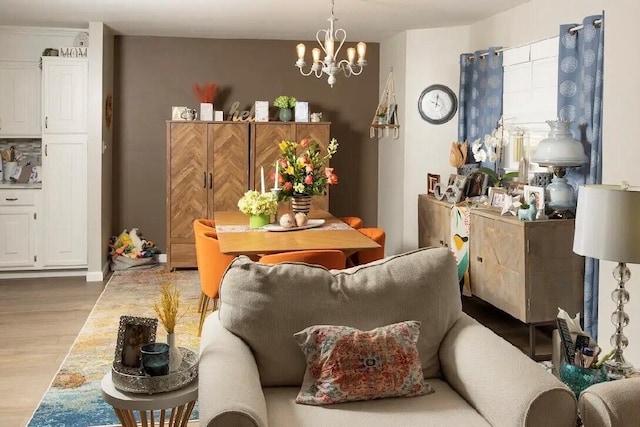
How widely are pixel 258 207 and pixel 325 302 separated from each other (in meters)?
2.34

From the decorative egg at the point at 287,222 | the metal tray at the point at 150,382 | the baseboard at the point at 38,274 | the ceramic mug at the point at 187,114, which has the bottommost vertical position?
the baseboard at the point at 38,274

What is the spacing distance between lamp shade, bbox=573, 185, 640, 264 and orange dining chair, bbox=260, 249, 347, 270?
5.96 ft

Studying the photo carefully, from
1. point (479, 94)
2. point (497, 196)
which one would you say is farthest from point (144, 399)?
point (479, 94)

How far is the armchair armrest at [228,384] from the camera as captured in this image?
2.02 meters

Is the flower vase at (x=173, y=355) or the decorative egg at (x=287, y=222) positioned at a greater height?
the decorative egg at (x=287, y=222)

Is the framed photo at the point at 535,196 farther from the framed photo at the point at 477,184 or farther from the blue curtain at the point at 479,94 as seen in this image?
the blue curtain at the point at 479,94

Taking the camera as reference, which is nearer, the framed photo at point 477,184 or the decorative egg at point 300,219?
the decorative egg at point 300,219

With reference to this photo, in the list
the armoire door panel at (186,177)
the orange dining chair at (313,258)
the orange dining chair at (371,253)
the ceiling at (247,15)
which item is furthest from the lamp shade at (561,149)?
the armoire door panel at (186,177)

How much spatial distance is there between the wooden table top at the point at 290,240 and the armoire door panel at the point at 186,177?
1991 mm

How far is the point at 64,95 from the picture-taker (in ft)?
21.8

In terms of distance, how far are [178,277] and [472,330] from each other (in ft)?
15.1

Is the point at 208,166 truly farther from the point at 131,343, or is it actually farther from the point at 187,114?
the point at 131,343

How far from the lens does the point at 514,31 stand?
5633 mm

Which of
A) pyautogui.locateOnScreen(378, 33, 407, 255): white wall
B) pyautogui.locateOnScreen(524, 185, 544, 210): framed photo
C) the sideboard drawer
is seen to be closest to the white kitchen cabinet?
the sideboard drawer
